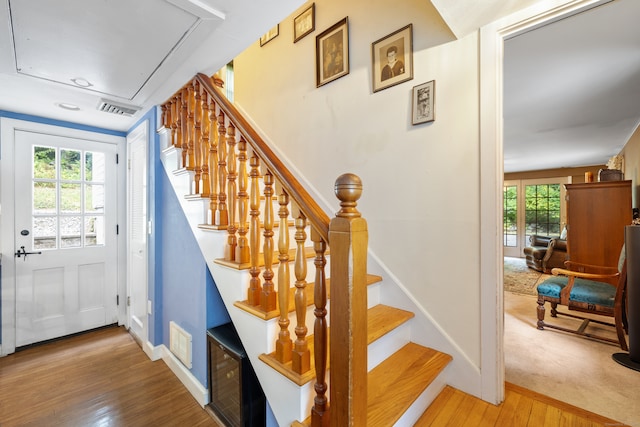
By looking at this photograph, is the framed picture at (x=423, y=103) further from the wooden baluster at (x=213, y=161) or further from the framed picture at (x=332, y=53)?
the wooden baluster at (x=213, y=161)

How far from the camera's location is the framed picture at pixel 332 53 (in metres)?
2.04

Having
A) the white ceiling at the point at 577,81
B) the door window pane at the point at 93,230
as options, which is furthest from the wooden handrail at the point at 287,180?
the door window pane at the point at 93,230

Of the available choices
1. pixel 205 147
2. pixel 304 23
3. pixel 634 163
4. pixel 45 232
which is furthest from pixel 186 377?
pixel 634 163

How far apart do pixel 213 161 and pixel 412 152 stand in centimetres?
124

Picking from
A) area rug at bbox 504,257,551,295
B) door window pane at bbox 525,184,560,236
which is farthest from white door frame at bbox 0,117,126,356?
door window pane at bbox 525,184,560,236

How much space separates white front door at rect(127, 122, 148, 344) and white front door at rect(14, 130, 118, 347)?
10.8 inches

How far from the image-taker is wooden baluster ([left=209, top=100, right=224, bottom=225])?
162cm

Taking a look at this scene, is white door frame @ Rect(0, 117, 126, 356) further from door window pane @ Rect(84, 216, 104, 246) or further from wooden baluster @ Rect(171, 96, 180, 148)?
wooden baluster @ Rect(171, 96, 180, 148)

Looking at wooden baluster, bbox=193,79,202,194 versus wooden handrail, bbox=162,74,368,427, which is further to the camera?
wooden baluster, bbox=193,79,202,194

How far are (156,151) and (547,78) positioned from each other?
3.45m

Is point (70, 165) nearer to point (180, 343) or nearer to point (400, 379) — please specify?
point (180, 343)

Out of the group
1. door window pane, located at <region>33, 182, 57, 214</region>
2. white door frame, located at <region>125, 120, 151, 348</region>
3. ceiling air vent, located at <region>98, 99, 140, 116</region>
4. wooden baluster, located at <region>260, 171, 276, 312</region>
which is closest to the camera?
wooden baluster, located at <region>260, 171, 276, 312</region>

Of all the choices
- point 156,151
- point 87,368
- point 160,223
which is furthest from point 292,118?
point 87,368

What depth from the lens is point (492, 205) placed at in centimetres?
137
